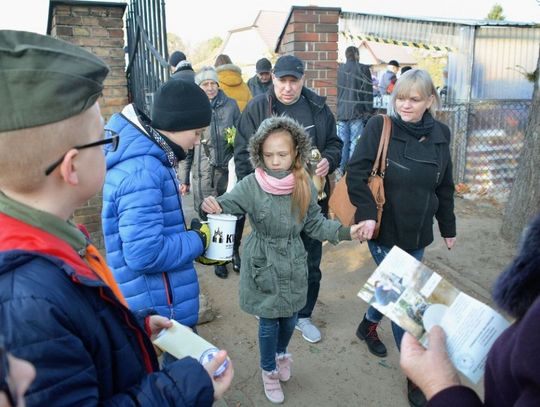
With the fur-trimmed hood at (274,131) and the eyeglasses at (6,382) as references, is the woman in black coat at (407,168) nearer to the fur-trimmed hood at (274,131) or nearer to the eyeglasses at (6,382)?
the fur-trimmed hood at (274,131)

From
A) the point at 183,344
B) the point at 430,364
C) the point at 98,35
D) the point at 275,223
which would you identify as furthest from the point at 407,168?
the point at 98,35

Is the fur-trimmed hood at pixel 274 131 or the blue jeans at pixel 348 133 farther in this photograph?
the blue jeans at pixel 348 133

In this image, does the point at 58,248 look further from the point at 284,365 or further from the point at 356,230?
the point at 284,365

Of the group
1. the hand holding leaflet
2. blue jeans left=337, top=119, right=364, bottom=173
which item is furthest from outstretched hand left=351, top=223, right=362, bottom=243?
blue jeans left=337, top=119, right=364, bottom=173

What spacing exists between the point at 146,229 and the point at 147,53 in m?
3.18

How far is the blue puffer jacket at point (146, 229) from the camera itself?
1.97 metres

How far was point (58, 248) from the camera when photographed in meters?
1.09

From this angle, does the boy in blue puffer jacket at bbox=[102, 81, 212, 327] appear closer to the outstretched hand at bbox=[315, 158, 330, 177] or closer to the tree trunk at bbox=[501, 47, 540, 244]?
the outstretched hand at bbox=[315, 158, 330, 177]

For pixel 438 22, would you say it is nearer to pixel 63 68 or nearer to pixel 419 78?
pixel 419 78

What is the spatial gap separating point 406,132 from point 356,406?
5.83ft

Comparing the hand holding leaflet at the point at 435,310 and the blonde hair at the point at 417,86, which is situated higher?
the blonde hair at the point at 417,86

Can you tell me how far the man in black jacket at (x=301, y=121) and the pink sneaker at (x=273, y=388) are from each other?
0.69m

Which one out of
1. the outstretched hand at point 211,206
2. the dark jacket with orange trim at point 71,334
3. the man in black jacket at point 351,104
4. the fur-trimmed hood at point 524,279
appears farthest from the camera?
the man in black jacket at point 351,104

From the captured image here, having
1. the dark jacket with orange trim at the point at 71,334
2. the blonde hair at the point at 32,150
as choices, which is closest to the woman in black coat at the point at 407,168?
the dark jacket with orange trim at the point at 71,334
